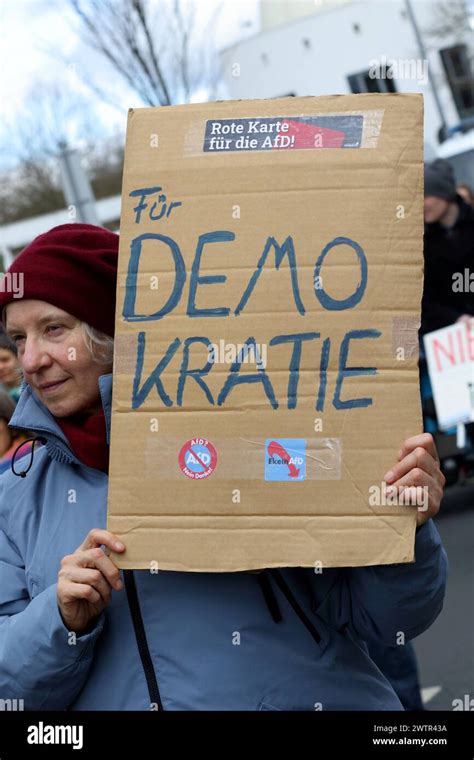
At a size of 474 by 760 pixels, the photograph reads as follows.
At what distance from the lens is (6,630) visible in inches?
102

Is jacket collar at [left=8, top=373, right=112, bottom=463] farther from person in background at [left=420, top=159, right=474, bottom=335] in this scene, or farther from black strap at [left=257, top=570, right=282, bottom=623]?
person in background at [left=420, top=159, right=474, bottom=335]

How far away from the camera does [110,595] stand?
245 cm

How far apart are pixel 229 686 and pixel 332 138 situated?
1.03m

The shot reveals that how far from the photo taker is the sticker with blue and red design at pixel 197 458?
2408 mm

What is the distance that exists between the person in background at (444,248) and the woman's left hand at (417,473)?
5086 millimetres

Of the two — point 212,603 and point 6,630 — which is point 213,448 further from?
point 6,630

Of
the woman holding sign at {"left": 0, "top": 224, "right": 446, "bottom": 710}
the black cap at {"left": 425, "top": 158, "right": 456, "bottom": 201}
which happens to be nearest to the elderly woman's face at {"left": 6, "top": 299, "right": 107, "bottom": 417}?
the woman holding sign at {"left": 0, "top": 224, "right": 446, "bottom": 710}

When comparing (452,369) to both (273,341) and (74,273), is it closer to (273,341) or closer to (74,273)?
(74,273)

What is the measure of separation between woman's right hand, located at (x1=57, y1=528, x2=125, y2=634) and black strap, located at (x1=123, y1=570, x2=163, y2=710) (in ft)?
0.23

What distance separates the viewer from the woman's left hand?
Result: 2324 mm

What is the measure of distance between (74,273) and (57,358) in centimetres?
17

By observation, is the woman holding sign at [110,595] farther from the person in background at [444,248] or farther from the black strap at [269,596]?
the person in background at [444,248]

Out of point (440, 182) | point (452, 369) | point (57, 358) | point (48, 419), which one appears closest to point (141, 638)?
point (48, 419)
